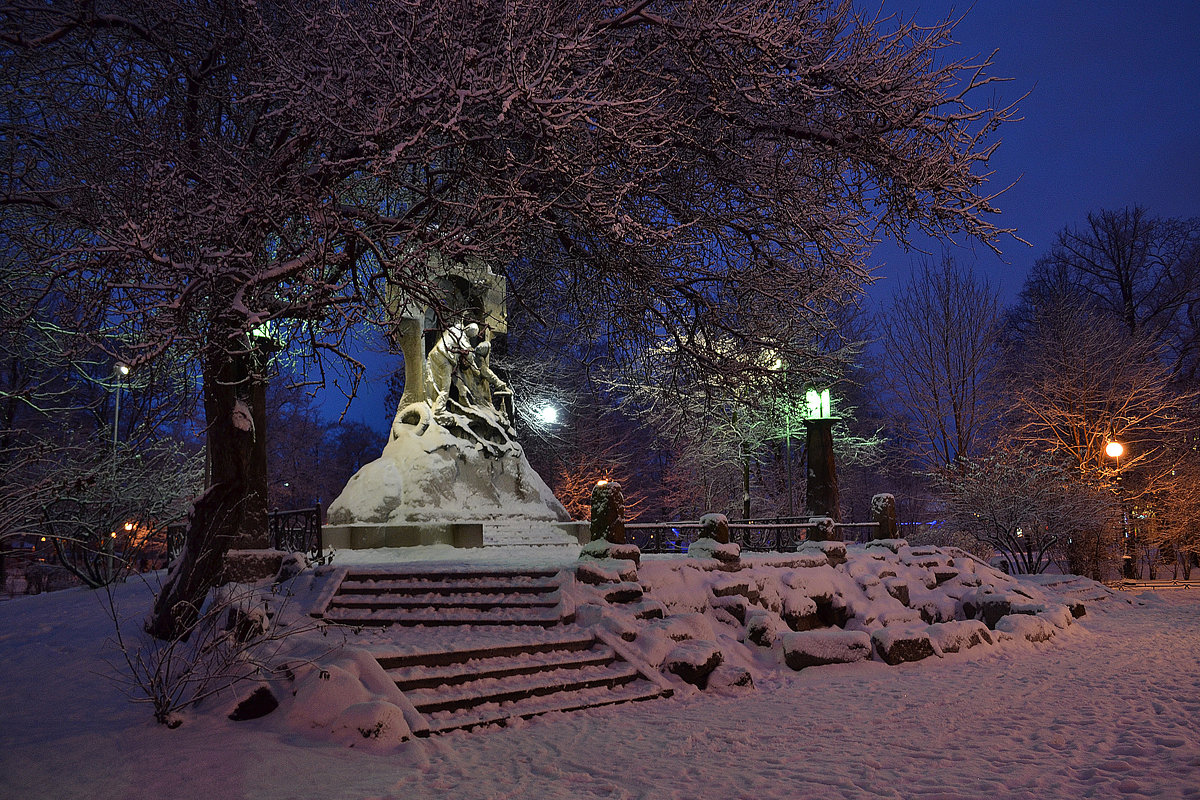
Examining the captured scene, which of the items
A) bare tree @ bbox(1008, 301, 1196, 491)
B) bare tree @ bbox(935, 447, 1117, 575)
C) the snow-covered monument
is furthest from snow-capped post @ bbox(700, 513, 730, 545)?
bare tree @ bbox(1008, 301, 1196, 491)

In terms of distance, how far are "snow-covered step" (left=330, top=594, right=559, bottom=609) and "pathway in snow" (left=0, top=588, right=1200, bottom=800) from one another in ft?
7.47

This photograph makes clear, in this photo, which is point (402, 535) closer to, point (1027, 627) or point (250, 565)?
point (250, 565)

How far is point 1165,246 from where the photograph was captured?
29.5 metres

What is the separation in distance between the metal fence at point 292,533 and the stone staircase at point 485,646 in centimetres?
310

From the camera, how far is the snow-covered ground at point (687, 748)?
4.92 metres

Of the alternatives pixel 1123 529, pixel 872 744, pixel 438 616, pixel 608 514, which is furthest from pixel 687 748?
pixel 1123 529

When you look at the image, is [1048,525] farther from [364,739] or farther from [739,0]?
[364,739]

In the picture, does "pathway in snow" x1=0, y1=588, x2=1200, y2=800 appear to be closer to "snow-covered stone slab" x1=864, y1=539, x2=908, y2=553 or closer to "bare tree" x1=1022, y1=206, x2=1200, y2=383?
"snow-covered stone slab" x1=864, y1=539, x2=908, y2=553

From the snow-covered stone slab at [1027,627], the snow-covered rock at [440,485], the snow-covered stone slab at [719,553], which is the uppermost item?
the snow-covered rock at [440,485]

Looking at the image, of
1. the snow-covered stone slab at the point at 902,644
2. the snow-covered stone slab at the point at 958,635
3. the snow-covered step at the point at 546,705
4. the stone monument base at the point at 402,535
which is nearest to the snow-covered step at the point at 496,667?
the snow-covered step at the point at 546,705

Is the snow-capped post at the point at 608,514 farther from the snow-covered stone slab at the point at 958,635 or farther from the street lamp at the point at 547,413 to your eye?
the street lamp at the point at 547,413

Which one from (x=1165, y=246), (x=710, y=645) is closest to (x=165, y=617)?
(x=710, y=645)

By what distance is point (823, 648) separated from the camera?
9977mm

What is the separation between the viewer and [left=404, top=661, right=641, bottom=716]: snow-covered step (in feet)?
23.1
